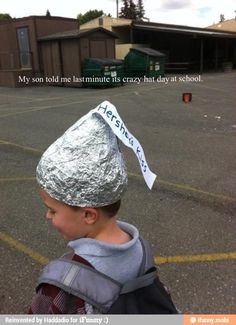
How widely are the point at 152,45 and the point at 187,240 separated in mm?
34822

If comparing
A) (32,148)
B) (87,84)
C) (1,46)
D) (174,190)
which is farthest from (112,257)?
(1,46)

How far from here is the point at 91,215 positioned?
5.44 feet

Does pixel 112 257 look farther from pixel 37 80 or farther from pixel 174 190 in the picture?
pixel 37 80

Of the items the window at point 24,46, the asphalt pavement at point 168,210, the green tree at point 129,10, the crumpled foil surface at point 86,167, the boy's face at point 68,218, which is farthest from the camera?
the green tree at point 129,10

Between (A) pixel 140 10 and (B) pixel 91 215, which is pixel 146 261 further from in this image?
(A) pixel 140 10

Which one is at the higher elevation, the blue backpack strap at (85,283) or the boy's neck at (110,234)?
the boy's neck at (110,234)

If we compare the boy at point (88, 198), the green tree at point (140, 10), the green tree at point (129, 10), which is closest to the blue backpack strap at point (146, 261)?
the boy at point (88, 198)

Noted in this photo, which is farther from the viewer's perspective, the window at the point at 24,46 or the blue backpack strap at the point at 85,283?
the window at the point at 24,46

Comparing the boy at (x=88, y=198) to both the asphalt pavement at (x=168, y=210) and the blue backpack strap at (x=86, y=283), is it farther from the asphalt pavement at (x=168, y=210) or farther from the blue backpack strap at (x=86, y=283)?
the asphalt pavement at (x=168, y=210)

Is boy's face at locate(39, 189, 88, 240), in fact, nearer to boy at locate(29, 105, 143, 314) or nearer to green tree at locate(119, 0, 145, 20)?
boy at locate(29, 105, 143, 314)

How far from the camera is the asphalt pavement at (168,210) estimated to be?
11.6ft

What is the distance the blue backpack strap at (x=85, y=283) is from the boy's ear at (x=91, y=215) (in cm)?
22

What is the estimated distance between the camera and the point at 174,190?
5734mm

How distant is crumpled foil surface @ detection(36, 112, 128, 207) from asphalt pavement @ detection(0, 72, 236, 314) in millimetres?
1996
